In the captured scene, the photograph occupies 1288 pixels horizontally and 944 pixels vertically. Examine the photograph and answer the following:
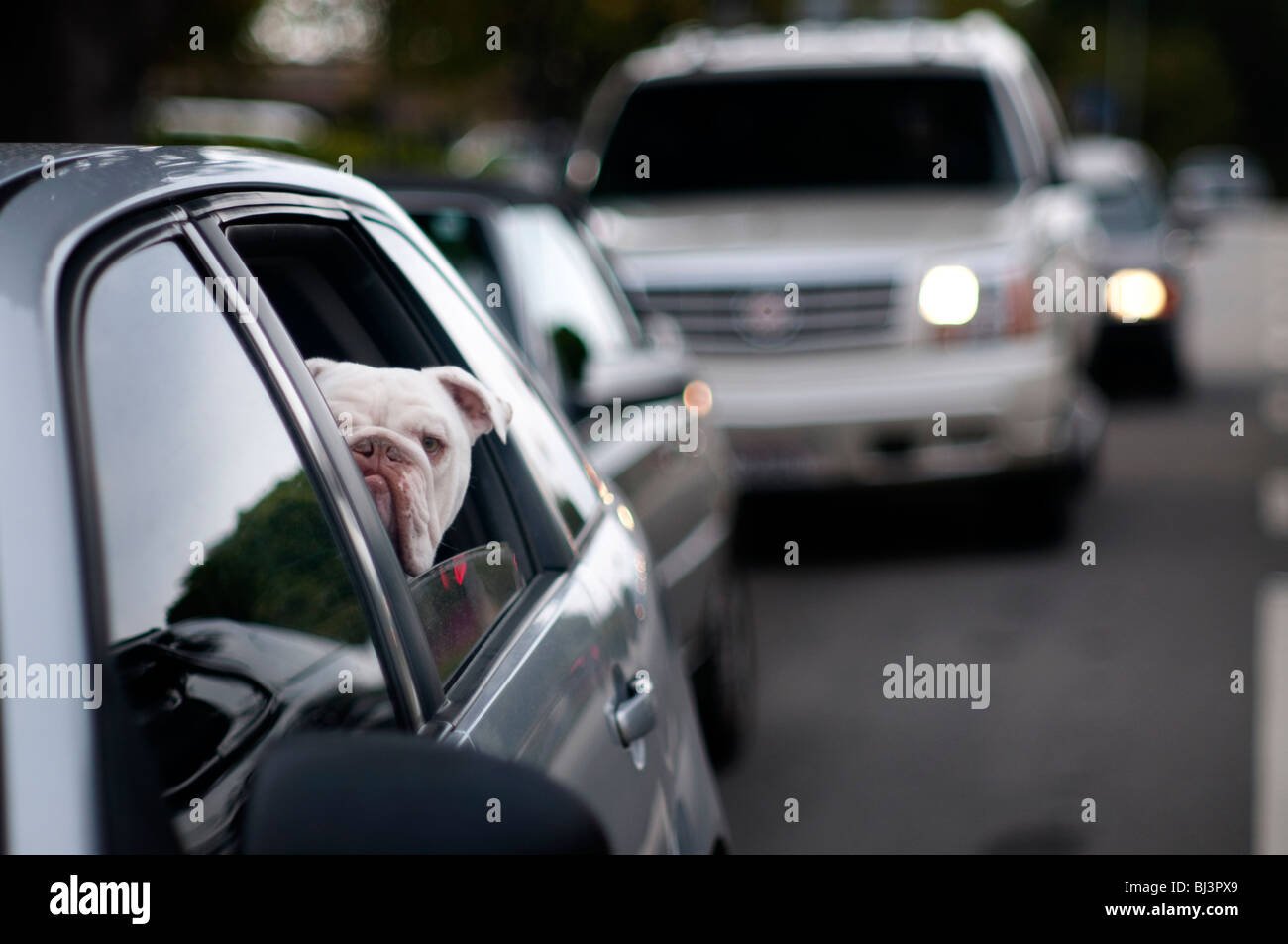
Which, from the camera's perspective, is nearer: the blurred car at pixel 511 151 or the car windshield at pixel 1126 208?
the car windshield at pixel 1126 208

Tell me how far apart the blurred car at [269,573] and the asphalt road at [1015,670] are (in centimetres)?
229

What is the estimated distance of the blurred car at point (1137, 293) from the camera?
49.3 ft

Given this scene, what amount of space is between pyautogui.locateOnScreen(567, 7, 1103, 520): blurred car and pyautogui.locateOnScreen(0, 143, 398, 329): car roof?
20.1ft

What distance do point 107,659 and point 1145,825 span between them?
4.01m

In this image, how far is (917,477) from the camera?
324 inches

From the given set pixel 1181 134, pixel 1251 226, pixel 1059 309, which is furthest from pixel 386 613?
pixel 1181 134

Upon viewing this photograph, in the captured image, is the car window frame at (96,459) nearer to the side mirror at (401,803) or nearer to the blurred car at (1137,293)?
the side mirror at (401,803)

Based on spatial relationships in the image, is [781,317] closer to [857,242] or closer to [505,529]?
[857,242]

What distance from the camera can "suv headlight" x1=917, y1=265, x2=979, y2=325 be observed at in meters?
8.33

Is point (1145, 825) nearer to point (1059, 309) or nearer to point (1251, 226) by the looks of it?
point (1059, 309)

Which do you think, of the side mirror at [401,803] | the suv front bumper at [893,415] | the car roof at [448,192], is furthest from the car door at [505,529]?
the suv front bumper at [893,415]

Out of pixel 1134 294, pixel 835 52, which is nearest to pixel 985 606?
pixel 835 52

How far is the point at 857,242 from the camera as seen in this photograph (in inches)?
338

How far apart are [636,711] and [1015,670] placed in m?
4.42
